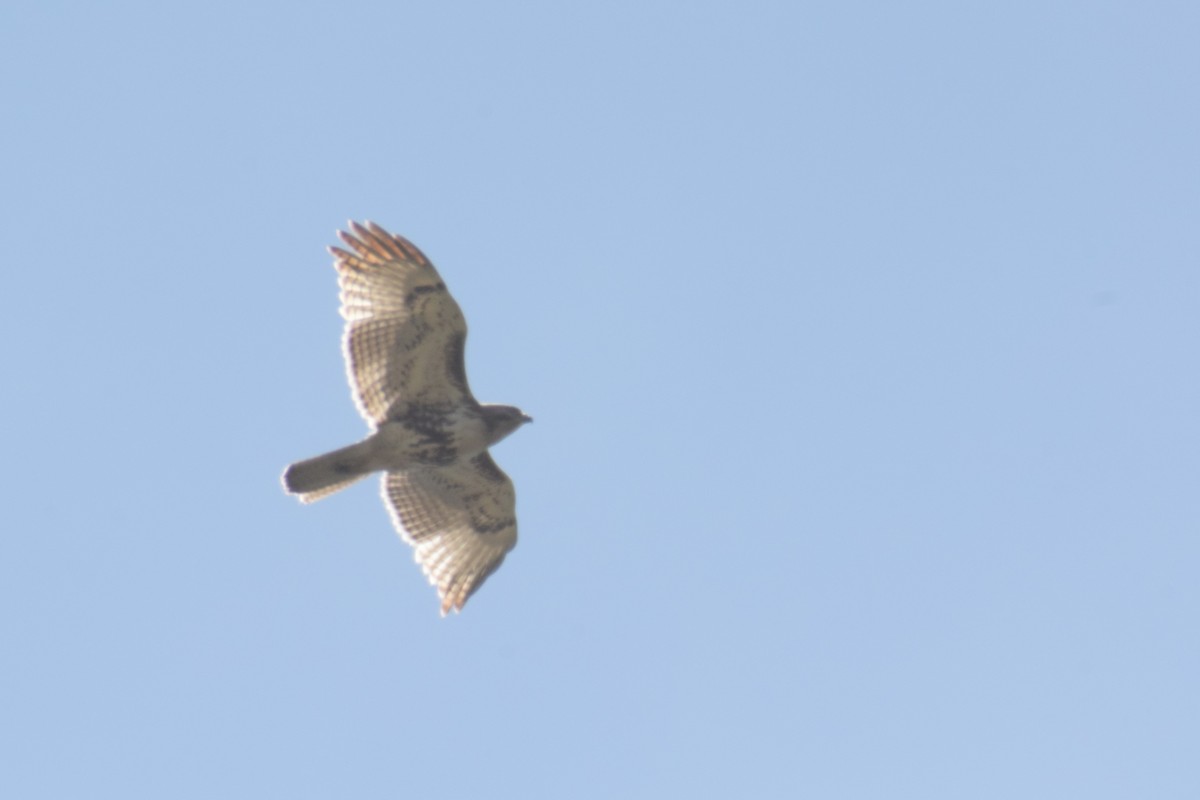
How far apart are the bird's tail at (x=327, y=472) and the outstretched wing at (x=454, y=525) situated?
1144 millimetres

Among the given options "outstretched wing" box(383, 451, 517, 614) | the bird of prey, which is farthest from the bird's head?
"outstretched wing" box(383, 451, 517, 614)

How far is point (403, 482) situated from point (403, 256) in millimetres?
2746

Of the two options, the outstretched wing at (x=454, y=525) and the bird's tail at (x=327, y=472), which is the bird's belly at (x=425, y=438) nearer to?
the bird's tail at (x=327, y=472)

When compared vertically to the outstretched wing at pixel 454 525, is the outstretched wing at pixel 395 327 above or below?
above

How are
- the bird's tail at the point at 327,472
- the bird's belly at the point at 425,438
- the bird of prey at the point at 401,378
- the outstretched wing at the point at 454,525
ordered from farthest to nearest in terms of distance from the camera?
1. the outstretched wing at the point at 454,525
2. the bird's belly at the point at 425,438
3. the bird of prey at the point at 401,378
4. the bird's tail at the point at 327,472

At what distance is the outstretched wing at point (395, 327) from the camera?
55.6ft

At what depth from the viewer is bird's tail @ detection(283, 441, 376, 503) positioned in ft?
55.1

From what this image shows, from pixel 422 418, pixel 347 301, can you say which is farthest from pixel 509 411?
pixel 347 301

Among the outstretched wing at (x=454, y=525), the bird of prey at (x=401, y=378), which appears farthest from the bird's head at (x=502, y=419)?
the outstretched wing at (x=454, y=525)

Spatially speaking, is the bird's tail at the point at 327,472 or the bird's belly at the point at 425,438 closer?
the bird's tail at the point at 327,472

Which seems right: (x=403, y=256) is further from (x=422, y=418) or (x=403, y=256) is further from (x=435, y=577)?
(x=435, y=577)

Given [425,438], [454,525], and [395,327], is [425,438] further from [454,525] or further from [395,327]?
[454,525]

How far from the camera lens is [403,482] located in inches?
724

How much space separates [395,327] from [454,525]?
8.87 feet
